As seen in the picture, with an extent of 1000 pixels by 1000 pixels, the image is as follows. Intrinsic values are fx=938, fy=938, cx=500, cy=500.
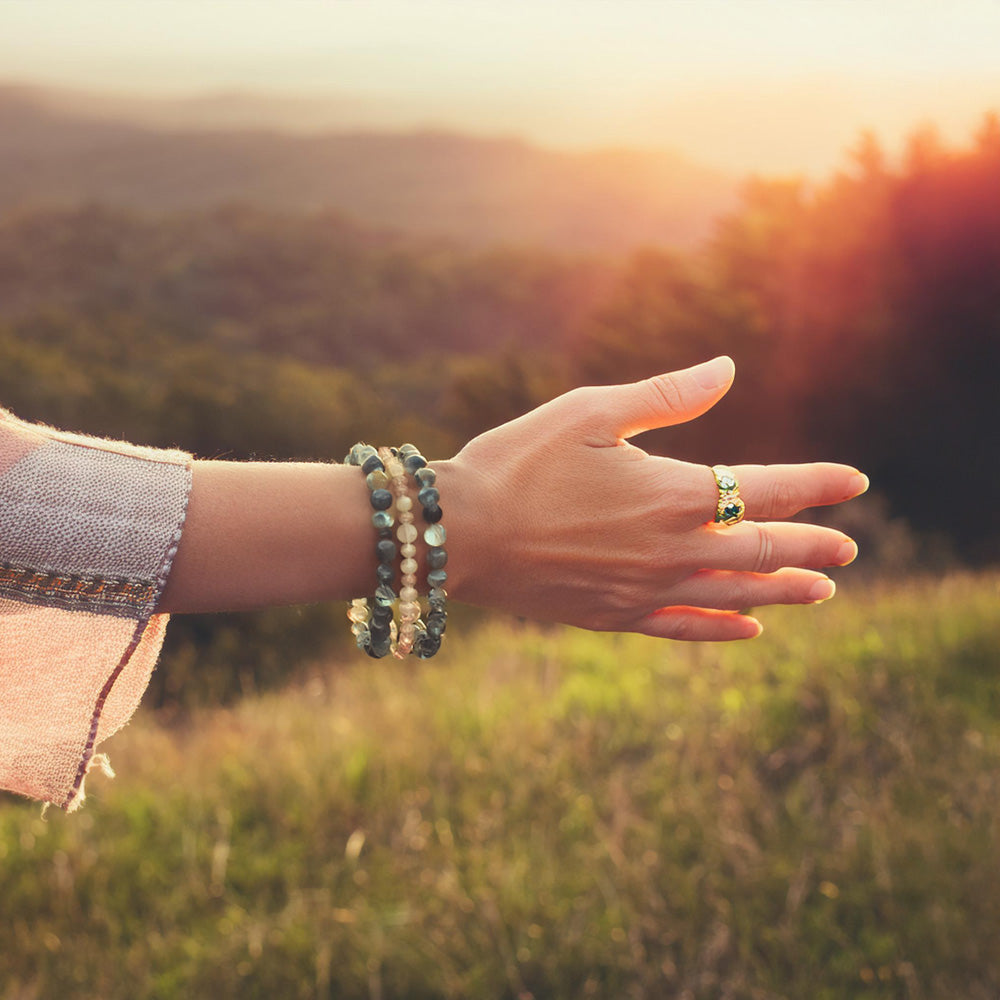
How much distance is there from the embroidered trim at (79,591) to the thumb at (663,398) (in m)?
0.80

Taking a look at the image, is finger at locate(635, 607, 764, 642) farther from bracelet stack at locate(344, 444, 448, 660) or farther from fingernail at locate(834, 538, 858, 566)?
bracelet stack at locate(344, 444, 448, 660)

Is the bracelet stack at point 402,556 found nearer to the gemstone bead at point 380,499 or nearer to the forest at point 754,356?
the gemstone bead at point 380,499

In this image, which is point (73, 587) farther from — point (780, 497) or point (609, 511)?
point (780, 497)

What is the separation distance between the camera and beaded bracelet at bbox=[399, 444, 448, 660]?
4.77 feet

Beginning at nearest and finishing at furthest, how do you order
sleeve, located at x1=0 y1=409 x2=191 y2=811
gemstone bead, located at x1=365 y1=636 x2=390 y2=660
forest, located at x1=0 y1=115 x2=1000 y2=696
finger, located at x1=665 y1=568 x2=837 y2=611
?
sleeve, located at x1=0 y1=409 x2=191 y2=811, gemstone bead, located at x1=365 y1=636 x2=390 y2=660, finger, located at x1=665 y1=568 x2=837 y2=611, forest, located at x1=0 y1=115 x2=1000 y2=696

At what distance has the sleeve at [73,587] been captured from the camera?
129cm

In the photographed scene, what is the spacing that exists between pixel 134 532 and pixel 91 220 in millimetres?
30909

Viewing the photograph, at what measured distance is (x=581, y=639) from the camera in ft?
16.7

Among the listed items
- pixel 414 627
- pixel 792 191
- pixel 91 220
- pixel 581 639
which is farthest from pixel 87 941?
pixel 91 220

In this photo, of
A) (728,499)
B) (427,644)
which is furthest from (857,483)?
(427,644)

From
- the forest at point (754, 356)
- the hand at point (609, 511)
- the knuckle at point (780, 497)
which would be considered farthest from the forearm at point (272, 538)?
the forest at point (754, 356)

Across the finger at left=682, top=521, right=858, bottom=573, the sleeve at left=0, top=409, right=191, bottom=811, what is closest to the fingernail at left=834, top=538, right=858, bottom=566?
the finger at left=682, top=521, right=858, bottom=573

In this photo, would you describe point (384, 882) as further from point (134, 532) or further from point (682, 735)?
point (134, 532)

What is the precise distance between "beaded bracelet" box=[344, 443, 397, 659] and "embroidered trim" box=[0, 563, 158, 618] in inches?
13.1
